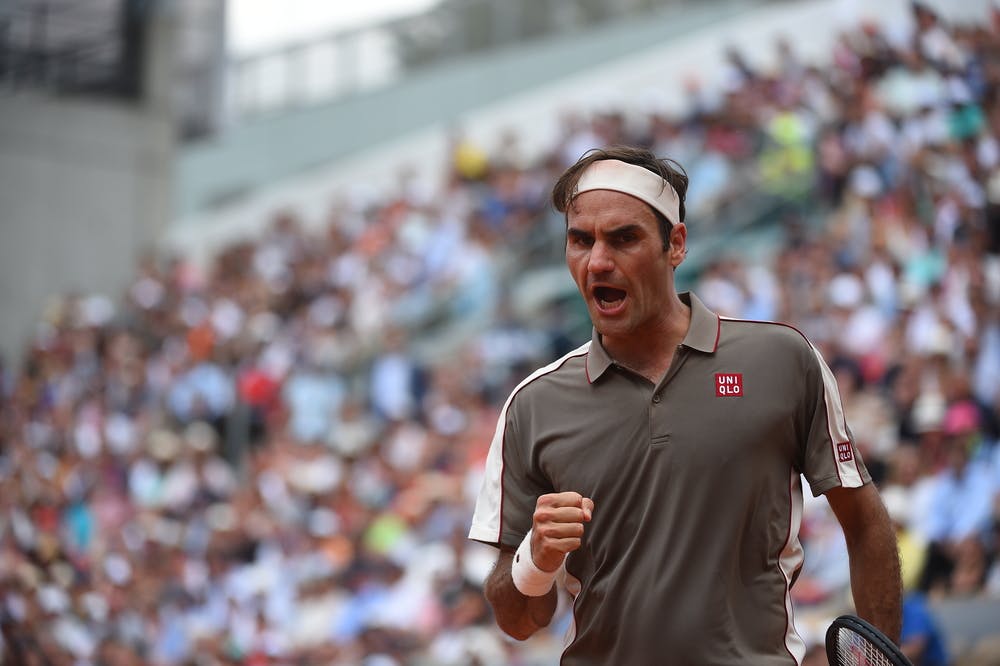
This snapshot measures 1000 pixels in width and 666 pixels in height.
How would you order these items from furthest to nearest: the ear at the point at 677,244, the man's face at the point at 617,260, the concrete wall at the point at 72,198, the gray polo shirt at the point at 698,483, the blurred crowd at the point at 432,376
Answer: the concrete wall at the point at 72,198, the blurred crowd at the point at 432,376, the ear at the point at 677,244, the man's face at the point at 617,260, the gray polo shirt at the point at 698,483

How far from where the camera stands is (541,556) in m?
2.94

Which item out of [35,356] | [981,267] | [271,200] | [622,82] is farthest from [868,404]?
[271,200]

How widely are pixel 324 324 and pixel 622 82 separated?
538 cm

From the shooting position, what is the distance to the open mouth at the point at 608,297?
10.3 feet

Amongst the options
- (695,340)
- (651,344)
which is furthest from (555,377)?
(695,340)

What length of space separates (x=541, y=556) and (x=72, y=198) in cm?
1977

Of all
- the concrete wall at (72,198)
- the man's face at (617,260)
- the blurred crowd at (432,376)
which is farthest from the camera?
the concrete wall at (72,198)

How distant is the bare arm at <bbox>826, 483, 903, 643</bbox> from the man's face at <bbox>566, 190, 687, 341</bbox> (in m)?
0.56

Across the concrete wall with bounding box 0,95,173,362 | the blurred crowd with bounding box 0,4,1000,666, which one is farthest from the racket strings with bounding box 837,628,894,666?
the concrete wall with bounding box 0,95,173,362

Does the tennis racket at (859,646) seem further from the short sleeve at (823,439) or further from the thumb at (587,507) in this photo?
the thumb at (587,507)

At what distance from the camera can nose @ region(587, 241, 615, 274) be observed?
3.09 m

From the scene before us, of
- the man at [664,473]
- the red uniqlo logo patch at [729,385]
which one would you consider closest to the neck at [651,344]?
the man at [664,473]

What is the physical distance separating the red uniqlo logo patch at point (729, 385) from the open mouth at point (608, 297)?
0.88ft

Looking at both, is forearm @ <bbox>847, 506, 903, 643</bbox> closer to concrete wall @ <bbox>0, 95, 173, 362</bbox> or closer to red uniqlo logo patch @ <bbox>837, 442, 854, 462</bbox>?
red uniqlo logo patch @ <bbox>837, 442, 854, 462</bbox>
